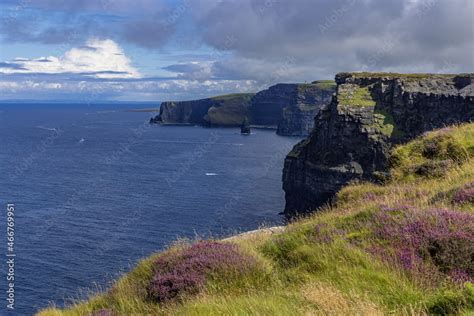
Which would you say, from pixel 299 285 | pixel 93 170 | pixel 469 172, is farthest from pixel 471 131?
pixel 93 170

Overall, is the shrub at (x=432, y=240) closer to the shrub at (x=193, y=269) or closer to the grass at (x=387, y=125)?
the shrub at (x=193, y=269)

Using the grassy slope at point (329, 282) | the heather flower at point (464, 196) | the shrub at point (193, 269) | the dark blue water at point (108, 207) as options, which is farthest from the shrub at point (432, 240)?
the dark blue water at point (108, 207)

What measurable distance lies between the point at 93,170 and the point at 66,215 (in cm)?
5401

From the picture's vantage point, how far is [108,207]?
315 ft

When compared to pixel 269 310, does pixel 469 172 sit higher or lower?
higher

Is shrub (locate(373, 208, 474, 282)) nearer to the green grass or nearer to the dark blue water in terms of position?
the dark blue water

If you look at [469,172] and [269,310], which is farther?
[469,172]

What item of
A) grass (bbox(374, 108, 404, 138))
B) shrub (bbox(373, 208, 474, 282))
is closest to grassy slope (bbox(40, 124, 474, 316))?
shrub (bbox(373, 208, 474, 282))

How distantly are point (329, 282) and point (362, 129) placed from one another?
92.1m

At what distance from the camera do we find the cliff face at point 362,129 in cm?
9694

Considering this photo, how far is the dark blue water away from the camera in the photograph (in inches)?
2447

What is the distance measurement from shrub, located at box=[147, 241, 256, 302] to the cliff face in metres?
84.8

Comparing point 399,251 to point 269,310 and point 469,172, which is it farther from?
point 469,172

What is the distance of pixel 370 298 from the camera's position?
8.28m
